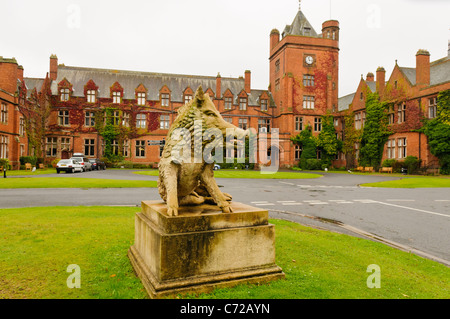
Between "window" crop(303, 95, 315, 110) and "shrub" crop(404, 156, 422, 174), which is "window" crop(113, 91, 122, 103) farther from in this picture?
"shrub" crop(404, 156, 422, 174)

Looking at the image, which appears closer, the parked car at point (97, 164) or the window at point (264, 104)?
the parked car at point (97, 164)

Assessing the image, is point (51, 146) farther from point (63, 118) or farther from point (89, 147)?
point (89, 147)

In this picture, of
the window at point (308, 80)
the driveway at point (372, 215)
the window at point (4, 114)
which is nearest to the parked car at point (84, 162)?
the window at point (4, 114)

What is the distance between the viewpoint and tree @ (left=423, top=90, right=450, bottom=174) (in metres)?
26.3

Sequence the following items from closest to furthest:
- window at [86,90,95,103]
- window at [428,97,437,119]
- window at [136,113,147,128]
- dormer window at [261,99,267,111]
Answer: window at [428,97,437,119], window at [86,90,95,103], window at [136,113,147,128], dormer window at [261,99,267,111]

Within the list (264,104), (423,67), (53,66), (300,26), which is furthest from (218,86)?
(423,67)

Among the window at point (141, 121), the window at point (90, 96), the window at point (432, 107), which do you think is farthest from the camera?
the window at point (141, 121)

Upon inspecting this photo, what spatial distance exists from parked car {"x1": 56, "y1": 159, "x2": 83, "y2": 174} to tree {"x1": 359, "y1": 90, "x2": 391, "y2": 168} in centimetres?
3414

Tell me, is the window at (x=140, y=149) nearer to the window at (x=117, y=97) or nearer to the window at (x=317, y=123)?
the window at (x=117, y=97)

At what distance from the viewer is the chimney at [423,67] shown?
2955cm

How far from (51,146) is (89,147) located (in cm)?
475

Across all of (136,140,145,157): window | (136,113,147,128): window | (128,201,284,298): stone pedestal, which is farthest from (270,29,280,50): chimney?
(128,201,284,298): stone pedestal

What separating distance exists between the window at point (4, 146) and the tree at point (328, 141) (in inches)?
1494

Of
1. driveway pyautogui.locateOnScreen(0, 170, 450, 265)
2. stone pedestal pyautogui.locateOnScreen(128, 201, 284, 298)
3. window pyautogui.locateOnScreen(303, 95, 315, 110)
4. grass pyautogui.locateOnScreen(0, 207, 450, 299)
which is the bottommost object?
driveway pyautogui.locateOnScreen(0, 170, 450, 265)
